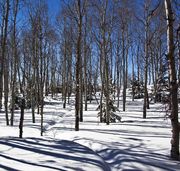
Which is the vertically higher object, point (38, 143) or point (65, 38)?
point (65, 38)

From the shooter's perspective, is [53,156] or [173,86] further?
[53,156]

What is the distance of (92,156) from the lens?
688cm

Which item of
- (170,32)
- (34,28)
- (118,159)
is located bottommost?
(118,159)

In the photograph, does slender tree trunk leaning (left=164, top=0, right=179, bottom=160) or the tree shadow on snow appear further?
slender tree trunk leaning (left=164, top=0, right=179, bottom=160)

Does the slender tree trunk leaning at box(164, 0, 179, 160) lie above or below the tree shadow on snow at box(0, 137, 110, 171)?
above

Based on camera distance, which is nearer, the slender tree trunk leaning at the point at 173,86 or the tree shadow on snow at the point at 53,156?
the tree shadow on snow at the point at 53,156

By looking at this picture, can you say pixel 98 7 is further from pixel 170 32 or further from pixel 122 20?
pixel 170 32

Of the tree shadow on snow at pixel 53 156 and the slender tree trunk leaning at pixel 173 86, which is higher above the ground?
the slender tree trunk leaning at pixel 173 86

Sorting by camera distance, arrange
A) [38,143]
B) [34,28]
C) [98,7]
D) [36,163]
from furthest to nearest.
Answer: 1. [34,28]
2. [98,7]
3. [38,143]
4. [36,163]

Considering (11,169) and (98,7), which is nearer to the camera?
(11,169)

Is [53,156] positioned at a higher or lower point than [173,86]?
lower

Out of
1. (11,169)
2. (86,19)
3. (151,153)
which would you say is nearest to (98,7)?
(86,19)

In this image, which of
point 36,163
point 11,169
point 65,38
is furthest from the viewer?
point 65,38

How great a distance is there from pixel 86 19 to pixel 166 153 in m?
14.1
